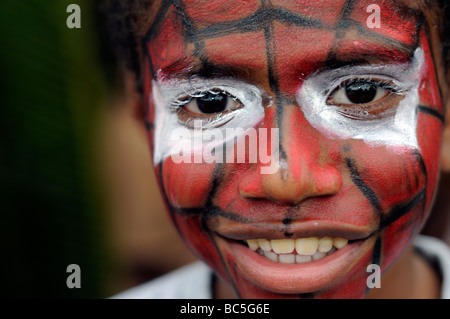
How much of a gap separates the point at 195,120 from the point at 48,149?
1502 mm

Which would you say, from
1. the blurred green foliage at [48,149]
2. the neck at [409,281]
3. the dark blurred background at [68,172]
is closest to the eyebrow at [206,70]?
the neck at [409,281]

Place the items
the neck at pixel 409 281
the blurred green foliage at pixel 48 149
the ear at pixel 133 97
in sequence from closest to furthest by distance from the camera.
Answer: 1. the neck at pixel 409 281
2. the ear at pixel 133 97
3. the blurred green foliage at pixel 48 149

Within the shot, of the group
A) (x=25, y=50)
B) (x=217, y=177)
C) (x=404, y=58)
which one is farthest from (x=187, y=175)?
(x=25, y=50)

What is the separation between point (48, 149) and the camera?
A: 2.69m

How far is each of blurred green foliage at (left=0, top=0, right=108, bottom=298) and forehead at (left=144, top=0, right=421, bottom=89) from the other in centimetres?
131

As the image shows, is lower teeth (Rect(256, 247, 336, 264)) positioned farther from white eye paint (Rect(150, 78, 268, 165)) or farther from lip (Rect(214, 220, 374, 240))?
white eye paint (Rect(150, 78, 268, 165))

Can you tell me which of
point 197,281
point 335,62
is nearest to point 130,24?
point 335,62

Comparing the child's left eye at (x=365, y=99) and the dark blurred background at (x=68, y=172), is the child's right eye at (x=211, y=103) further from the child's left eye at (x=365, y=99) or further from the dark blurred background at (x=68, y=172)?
the dark blurred background at (x=68, y=172)

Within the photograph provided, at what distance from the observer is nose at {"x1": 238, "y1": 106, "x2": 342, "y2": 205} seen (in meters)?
1.22

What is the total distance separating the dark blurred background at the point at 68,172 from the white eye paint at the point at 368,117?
1.22 m

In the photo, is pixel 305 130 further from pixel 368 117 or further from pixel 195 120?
pixel 195 120

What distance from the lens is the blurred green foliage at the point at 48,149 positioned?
255cm

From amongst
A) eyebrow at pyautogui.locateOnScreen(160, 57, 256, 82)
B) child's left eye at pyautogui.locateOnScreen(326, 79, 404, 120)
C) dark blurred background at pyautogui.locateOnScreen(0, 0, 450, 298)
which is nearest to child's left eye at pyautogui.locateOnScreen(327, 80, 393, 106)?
child's left eye at pyautogui.locateOnScreen(326, 79, 404, 120)

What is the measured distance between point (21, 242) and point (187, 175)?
5.48ft
